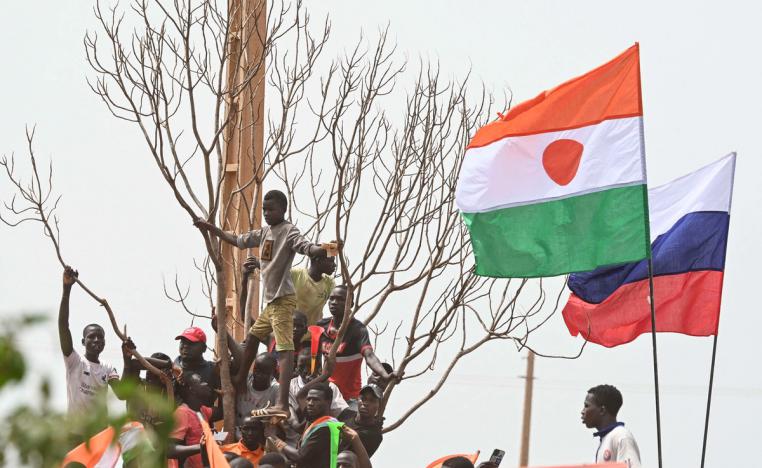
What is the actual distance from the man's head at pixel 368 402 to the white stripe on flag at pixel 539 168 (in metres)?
1.47

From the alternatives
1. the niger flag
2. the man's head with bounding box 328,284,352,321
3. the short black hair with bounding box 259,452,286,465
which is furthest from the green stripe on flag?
the short black hair with bounding box 259,452,286,465

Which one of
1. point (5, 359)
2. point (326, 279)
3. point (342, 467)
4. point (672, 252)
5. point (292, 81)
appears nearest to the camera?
point (5, 359)

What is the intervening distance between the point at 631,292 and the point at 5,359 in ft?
28.2

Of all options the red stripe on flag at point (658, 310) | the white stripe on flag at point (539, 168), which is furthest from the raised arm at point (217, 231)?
the red stripe on flag at point (658, 310)

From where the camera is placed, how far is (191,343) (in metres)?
9.78

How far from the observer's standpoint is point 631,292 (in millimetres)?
10148

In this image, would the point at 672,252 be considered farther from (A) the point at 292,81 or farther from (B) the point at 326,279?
(A) the point at 292,81

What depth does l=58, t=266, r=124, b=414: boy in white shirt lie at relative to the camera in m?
9.62

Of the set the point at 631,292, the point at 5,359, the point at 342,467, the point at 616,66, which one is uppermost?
the point at 616,66

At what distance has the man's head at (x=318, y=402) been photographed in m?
8.80

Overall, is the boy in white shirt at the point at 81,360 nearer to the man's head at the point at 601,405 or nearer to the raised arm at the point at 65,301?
the raised arm at the point at 65,301

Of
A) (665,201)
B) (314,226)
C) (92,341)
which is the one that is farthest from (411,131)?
(92,341)

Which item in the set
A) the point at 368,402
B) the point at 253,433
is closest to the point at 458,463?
the point at 368,402

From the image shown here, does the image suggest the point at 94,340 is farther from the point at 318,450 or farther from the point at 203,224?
the point at 318,450
